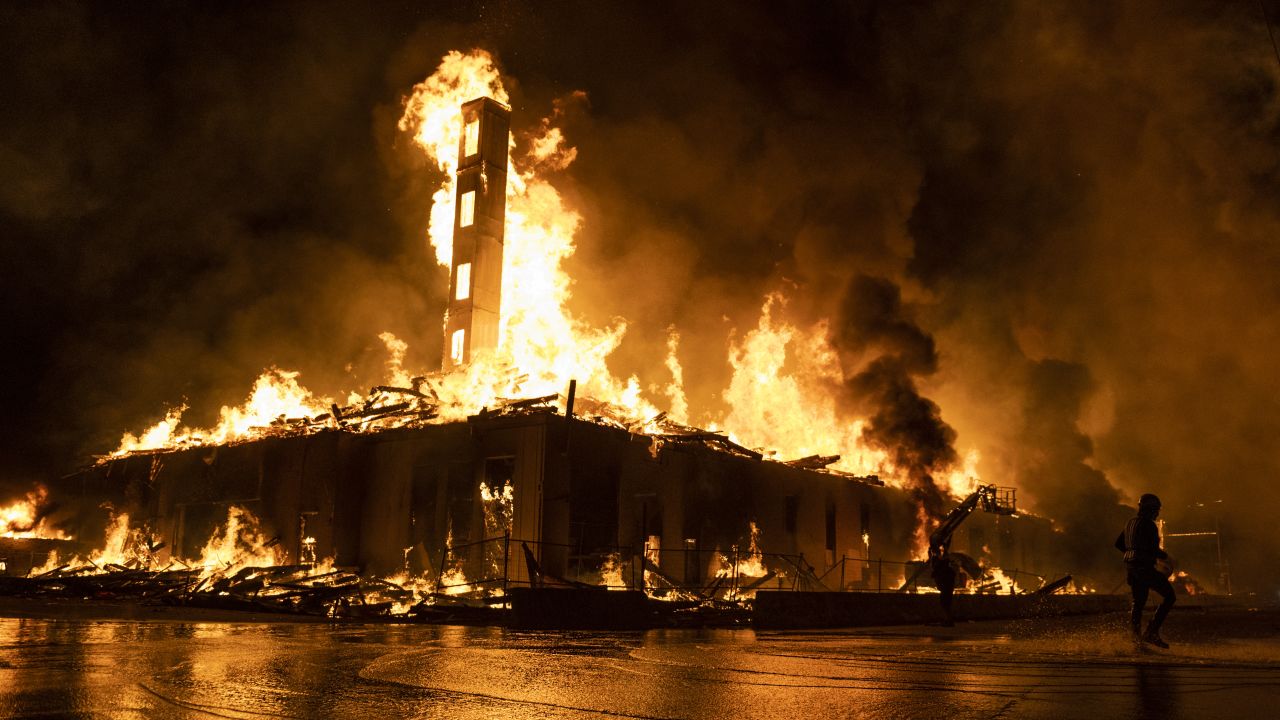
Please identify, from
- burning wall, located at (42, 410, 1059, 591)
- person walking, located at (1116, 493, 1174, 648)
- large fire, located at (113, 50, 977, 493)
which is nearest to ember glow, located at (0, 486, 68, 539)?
large fire, located at (113, 50, 977, 493)

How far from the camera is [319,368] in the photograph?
4547 centimetres

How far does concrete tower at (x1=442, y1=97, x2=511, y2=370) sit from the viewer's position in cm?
3431

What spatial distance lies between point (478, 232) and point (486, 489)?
1274 centimetres

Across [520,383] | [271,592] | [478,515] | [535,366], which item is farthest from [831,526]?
[271,592]

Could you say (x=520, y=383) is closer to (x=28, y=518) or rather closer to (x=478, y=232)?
(x=478, y=232)

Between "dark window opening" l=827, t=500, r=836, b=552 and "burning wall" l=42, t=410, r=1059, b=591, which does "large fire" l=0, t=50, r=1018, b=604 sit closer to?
"burning wall" l=42, t=410, r=1059, b=591

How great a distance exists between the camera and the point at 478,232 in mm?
34844

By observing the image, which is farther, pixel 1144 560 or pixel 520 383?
pixel 520 383

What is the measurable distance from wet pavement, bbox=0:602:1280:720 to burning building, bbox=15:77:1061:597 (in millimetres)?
9815

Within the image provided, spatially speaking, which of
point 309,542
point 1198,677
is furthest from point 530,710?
point 309,542

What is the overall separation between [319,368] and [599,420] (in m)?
23.8

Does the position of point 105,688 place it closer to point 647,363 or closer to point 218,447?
point 218,447

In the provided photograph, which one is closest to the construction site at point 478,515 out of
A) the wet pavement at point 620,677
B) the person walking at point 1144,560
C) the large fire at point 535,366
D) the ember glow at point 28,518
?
the large fire at point 535,366

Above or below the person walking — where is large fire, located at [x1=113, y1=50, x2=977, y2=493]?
above
